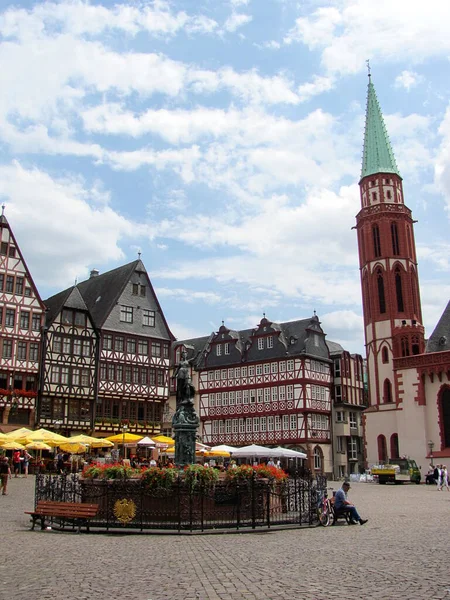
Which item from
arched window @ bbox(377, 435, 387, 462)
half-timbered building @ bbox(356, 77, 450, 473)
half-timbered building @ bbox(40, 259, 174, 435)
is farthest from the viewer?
arched window @ bbox(377, 435, 387, 462)

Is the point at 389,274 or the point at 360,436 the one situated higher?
the point at 389,274

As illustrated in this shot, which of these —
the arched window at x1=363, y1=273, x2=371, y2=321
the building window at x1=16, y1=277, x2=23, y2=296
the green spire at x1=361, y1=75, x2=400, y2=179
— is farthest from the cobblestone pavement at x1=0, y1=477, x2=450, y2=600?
the green spire at x1=361, y1=75, x2=400, y2=179

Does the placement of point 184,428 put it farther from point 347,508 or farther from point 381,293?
point 381,293

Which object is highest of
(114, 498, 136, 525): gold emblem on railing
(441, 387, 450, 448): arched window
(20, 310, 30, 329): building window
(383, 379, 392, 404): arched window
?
(20, 310, 30, 329): building window

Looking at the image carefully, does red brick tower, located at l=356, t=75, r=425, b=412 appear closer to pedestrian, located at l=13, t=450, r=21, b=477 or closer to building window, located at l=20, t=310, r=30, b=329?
building window, located at l=20, t=310, r=30, b=329

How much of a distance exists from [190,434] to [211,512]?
4.43 m

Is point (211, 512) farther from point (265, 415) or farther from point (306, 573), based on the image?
point (265, 415)

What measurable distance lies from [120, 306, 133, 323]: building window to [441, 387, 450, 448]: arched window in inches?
984

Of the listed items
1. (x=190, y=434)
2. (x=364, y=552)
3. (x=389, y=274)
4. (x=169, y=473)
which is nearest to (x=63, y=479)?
(x=169, y=473)

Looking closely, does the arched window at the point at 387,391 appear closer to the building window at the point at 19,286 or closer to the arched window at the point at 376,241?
the arched window at the point at 376,241

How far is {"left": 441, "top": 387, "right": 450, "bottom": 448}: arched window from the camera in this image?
5209cm

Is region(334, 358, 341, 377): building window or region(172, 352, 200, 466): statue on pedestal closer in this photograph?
region(172, 352, 200, 466): statue on pedestal

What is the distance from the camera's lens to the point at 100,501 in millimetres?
18172

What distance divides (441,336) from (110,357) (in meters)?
26.7
